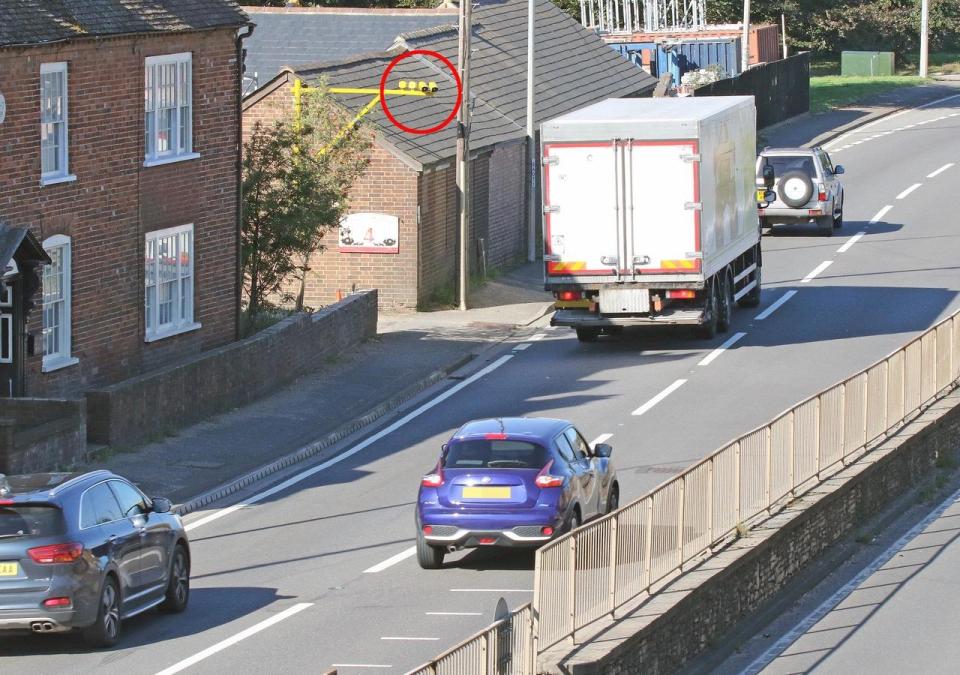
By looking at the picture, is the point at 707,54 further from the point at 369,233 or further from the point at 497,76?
the point at 369,233

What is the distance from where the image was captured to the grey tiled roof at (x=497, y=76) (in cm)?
3928

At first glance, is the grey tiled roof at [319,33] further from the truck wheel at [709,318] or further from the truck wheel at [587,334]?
the truck wheel at [709,318]

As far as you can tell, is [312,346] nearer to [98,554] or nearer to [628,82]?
[98,554]

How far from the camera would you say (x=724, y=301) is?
34.1 m

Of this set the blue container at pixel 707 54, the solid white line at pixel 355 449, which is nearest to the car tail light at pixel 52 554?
the solid white line at pixel 355 449

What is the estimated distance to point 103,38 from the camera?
1062 inches

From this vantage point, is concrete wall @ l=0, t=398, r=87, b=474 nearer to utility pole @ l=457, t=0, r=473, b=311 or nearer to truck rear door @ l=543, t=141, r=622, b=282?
truck rear door @ l=543, t=141, r=622, b=282

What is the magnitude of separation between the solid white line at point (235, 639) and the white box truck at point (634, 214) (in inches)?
585

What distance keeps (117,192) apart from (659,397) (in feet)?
29.3

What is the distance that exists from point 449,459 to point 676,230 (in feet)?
43.6

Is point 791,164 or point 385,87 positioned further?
point 791,164

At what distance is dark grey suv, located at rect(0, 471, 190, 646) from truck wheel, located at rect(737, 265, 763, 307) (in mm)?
21364

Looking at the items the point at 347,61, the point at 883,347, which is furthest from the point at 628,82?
the point at 883,347

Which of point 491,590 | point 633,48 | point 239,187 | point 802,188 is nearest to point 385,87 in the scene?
point 239,187
